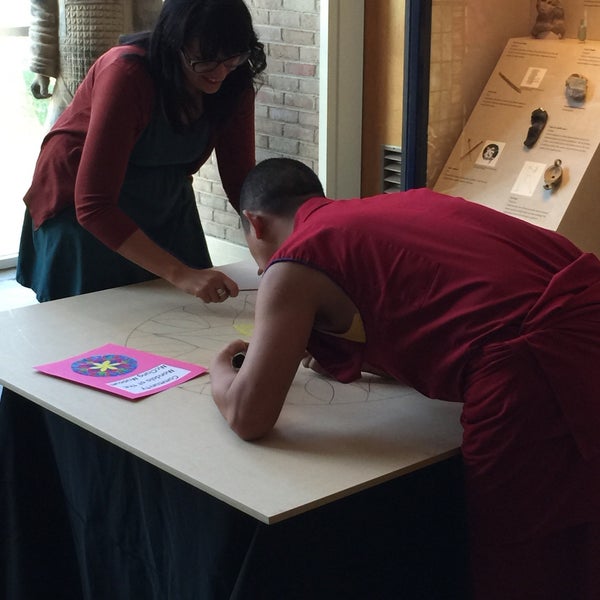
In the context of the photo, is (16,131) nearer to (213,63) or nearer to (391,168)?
(391,168)

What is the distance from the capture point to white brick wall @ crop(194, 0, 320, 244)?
4.14 metres

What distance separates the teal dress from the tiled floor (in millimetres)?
2110

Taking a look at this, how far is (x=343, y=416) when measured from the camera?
1.85 meters

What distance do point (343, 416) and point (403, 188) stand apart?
7.21 feet

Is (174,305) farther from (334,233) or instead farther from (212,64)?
(334,233)

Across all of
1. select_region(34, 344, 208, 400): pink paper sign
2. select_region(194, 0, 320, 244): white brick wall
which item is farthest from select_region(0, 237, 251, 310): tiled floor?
select_region(34, 344, 208, 400): pink paper sign

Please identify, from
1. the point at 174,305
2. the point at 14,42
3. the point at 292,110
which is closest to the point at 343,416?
the point at 174,305

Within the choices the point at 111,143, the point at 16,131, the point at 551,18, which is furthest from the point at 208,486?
the point at 16,131

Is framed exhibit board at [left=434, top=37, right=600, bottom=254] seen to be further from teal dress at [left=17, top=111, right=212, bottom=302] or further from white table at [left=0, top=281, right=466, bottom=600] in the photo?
white table at [left=0, top=281, right=466, bottom=600]

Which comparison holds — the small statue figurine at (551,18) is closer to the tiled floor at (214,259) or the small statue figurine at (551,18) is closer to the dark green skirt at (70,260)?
the dark green skirt at (70,260)

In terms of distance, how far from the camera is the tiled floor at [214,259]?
15.7 ft

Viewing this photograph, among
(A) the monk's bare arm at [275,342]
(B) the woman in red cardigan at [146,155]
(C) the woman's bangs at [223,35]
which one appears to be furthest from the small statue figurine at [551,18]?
(A) the monk's bare arm at [275,342]

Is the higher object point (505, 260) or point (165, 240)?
point (505, 260)

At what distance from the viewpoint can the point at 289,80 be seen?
168 inches
